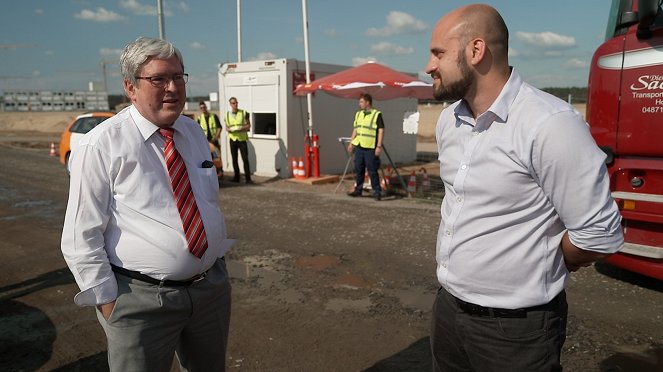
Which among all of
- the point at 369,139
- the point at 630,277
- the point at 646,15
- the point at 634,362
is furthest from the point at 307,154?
the point at 634,362

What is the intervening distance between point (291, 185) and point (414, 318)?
7990 millimetres

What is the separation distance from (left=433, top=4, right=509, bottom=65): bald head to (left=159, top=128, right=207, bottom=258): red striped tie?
4.34 ft

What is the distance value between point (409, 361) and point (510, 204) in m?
2.09

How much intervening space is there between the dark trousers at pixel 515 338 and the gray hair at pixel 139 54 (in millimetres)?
1720

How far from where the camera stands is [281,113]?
1270cm

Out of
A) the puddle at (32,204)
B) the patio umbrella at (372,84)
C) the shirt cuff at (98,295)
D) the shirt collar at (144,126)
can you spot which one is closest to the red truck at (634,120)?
the shirt collar at (144,126)

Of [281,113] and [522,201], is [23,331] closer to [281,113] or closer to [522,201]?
[522,201]

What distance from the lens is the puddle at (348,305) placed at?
4.51 metres

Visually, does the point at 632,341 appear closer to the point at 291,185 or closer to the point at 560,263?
the point at 560,263

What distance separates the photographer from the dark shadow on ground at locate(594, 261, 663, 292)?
5.06m

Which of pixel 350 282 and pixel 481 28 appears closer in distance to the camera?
pixel 481 28

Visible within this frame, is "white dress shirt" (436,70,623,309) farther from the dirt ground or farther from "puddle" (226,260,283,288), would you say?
"puddle" (226,260,283,288)

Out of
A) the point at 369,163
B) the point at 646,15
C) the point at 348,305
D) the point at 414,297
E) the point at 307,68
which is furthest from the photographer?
the point at 307,68

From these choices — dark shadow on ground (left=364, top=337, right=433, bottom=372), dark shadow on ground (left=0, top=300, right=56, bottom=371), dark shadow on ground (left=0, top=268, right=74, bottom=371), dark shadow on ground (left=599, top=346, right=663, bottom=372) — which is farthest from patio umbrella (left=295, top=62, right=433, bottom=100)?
dark shadow on ground (left=599, top=346, right=663, bottom=372)
